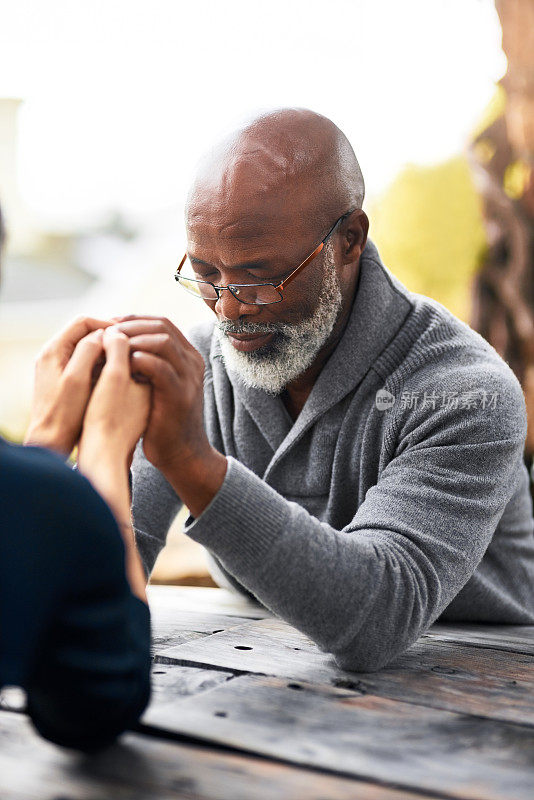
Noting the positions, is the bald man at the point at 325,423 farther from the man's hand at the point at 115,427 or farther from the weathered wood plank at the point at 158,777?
the weathered wood plank at the point at 158,777

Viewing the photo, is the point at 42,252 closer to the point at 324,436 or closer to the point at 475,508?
the point at 324,436

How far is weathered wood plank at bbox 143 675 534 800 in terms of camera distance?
709mm

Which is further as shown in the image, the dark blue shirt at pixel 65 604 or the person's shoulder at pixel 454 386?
the person's shoulder at pixel 454 386

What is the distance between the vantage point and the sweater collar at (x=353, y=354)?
138cm

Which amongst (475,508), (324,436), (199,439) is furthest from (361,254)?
(199,439)

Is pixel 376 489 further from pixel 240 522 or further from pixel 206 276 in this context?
pixel 206 276

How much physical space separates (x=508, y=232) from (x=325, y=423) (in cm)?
245

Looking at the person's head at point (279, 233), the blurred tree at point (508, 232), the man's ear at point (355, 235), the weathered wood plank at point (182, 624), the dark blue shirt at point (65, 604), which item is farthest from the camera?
the blurred tree at point (508, 232)

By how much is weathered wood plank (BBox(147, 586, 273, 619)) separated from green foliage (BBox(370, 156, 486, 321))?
7.09 feet

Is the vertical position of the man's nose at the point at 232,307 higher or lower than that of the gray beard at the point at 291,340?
higher

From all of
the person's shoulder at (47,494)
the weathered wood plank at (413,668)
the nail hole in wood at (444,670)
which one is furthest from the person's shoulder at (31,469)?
the nail hole in wood at (444,670)

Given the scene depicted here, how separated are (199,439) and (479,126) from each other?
9.73 feet

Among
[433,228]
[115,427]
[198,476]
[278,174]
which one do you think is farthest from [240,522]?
[433,228]

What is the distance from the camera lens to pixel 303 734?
31.3 inches
